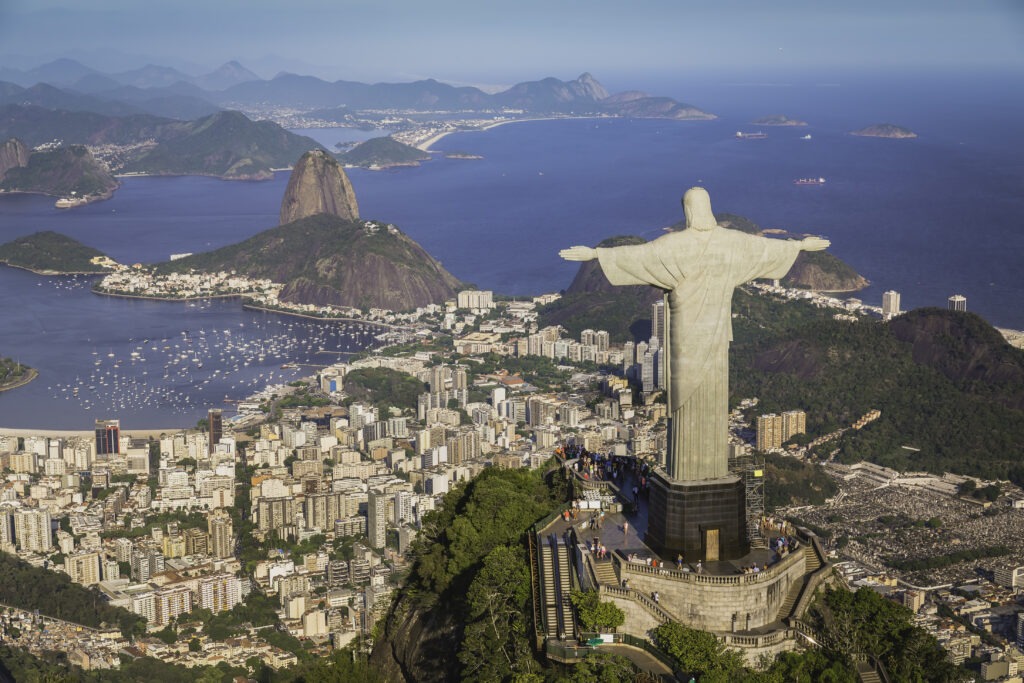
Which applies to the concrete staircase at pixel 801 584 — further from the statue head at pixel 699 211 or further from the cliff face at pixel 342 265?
the cliff face at pixel 342 265

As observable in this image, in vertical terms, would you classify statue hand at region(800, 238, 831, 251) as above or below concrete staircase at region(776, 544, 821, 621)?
above

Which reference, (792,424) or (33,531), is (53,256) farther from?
(792,424)

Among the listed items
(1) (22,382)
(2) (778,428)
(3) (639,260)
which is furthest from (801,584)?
(1) (22,382)

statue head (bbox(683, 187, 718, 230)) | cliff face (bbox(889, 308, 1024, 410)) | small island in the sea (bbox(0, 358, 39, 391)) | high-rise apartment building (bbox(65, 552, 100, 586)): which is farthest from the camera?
small island in the sea (bbox(0, 358, 39, 391))

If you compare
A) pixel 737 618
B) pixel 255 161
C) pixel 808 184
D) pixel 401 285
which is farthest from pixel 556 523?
pixel 255 161

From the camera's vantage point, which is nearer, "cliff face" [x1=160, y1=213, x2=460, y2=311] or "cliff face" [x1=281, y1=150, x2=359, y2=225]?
"cliff face" [x1=160, y1=213, x2=460, y2=311]

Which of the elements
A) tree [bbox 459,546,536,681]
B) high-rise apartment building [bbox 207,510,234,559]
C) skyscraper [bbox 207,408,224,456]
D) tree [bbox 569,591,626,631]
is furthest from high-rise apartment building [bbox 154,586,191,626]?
tree [bbox 569,591,626,631]

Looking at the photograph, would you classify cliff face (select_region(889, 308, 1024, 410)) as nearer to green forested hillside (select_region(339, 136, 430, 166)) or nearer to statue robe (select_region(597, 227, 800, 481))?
statue robe (select_region(597, 227, 800, 481))
